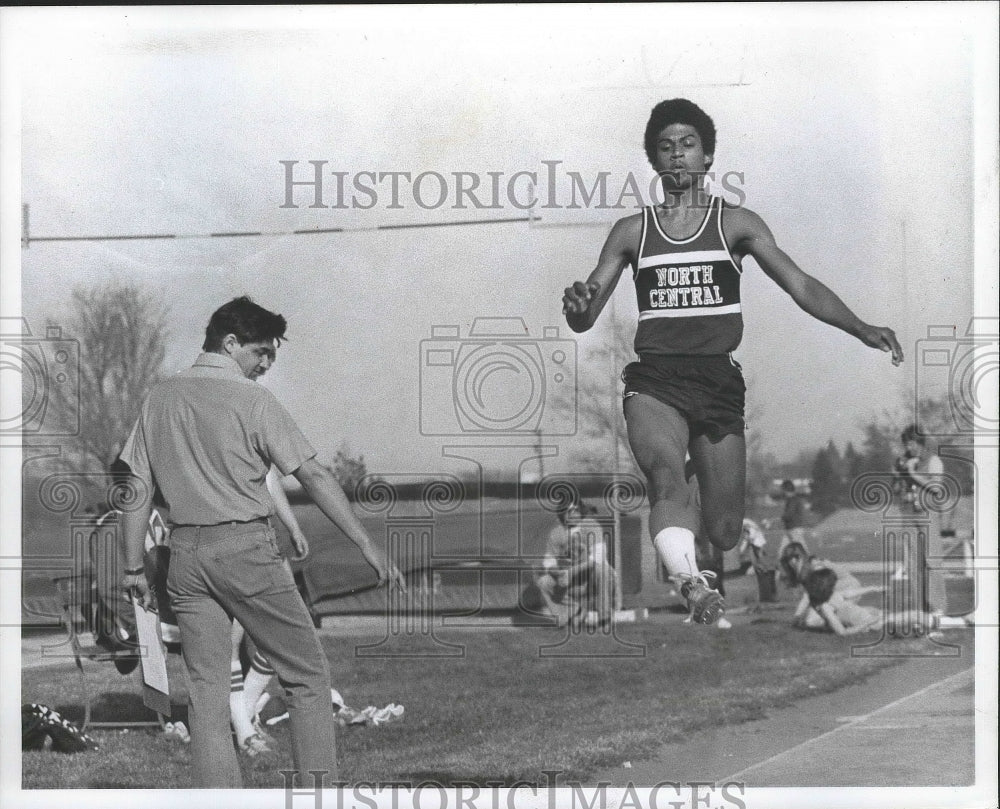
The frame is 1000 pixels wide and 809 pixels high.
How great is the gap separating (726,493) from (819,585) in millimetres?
452

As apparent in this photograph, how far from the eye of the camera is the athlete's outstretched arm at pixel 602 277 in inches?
199

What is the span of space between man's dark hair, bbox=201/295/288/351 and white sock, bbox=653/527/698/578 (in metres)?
1.43

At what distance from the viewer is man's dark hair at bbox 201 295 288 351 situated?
5.04 metres

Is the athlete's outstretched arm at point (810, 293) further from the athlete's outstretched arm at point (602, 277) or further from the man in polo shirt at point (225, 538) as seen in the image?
the man in polo shirt at point (225, 538)

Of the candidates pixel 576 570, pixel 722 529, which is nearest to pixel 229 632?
pixel 576 570

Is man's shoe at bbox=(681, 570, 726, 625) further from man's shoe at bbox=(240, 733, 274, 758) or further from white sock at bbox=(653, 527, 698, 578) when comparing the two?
man's shoe at bbox=(240, 733, 274, 758)

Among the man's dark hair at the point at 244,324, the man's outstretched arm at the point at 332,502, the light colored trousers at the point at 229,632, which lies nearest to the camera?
the light colored trousers at the point at 229,632

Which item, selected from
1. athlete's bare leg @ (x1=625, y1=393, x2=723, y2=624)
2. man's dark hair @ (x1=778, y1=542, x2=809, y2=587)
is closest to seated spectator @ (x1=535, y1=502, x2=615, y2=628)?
athlete's bare leg @ (x1=625, y1=393, x2=723, y2=624)

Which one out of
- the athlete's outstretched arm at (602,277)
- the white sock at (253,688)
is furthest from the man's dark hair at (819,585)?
the white sock at (253,688)

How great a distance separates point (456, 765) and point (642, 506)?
1.07 meters

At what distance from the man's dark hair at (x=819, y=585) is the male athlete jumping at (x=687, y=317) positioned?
0.30 m

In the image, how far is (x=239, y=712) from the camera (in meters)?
5.13

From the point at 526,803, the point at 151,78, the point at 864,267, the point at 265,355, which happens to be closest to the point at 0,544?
the point at 265,355

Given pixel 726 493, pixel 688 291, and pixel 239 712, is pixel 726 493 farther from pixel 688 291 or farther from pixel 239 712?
pixel 239 712
